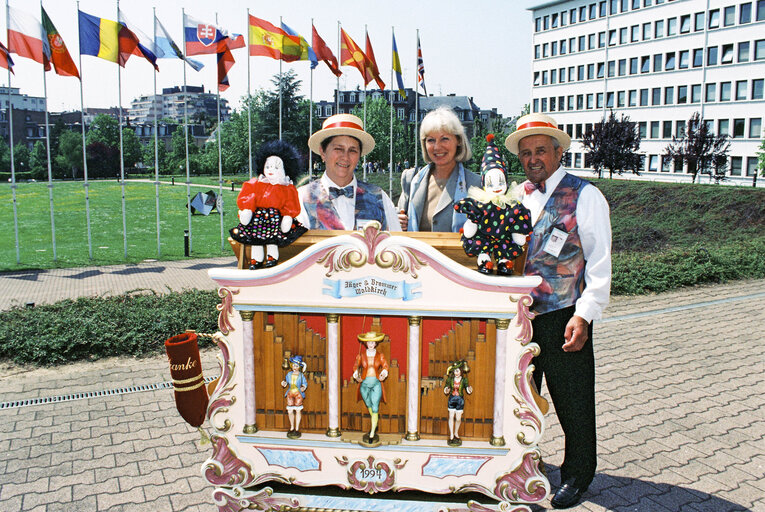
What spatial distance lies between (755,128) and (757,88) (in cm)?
282

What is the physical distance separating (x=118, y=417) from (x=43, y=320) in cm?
255

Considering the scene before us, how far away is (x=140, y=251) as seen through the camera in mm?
16703

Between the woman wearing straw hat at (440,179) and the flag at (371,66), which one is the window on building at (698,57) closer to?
the flag at (371,66)

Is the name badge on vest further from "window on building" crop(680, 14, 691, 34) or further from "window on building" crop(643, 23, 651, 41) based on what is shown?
"window on building" crop(643, 23, 651, 41)

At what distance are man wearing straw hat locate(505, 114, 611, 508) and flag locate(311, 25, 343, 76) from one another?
11.8 metres

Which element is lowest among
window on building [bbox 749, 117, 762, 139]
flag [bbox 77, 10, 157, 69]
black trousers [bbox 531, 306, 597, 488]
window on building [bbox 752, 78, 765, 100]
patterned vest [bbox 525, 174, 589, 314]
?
black trousers [bbox 531, 306, 597, 488]

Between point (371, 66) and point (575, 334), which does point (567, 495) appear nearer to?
point (575, 334)

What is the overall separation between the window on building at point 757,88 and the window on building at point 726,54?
2.99m

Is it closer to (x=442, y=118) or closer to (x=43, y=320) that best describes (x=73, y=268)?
(x=43, y=320)

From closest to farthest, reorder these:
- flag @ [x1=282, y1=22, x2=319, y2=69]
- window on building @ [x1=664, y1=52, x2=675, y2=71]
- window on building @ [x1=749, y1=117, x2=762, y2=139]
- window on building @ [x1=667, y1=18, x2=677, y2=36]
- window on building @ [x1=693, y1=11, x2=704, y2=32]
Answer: flag @ [x1=282, y1=22, x2=319, y2=69] < window on building @ [x1=749, y1=117, x2=762, y2=139] < window on building @ [x1=693, y1=11, x2=704, y2=32] < window on building @ [x1=667, y1=18, x2=677, y2=36] < window on building @ [x1=664, y1=52, x2=675, y2=71]

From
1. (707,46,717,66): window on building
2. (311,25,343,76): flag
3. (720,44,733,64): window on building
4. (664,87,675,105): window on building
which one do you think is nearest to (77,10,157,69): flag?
(311,25,343,76): flag

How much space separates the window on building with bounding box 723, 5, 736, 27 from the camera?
145ft

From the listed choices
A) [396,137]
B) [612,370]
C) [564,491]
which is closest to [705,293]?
[612,370]

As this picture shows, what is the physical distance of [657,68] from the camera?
50438 millimetres
